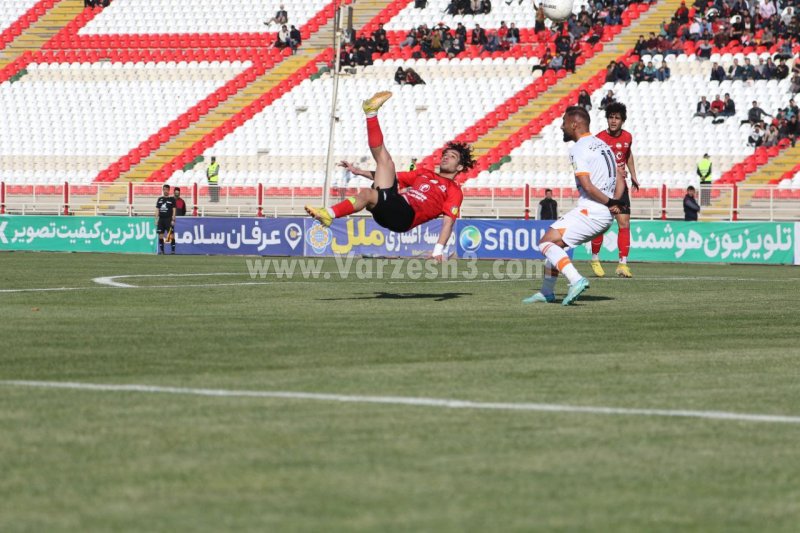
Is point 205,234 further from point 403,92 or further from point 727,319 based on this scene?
point 727,319

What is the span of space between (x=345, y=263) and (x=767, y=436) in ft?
81.4

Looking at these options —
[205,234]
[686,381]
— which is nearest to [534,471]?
[686,381]

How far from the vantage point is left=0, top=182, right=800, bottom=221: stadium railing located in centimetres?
3703

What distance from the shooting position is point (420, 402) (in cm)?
823

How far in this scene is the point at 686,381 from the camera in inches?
370

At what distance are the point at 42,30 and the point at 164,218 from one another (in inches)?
1049

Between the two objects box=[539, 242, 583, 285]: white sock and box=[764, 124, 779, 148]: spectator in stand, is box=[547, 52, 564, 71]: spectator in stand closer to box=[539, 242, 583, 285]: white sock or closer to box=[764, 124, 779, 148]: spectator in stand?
box=[764, 124, 779, 148]: spectator in stand

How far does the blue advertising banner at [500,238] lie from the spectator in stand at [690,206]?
4204mm

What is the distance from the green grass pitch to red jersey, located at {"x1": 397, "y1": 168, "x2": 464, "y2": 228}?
2156 mm

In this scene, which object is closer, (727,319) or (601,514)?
(601,514)

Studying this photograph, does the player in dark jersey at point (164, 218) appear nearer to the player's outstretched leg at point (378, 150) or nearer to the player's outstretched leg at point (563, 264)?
the player's outstretched leg at point (378, 150)

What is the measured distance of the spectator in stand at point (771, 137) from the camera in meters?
43.7

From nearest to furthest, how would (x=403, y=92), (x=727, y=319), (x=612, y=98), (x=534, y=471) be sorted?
(x=534, y=471)
(x=727, y=319)
(x=612, y=98)
(x=403, y=92)

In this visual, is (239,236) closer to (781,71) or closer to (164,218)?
(164,218)
